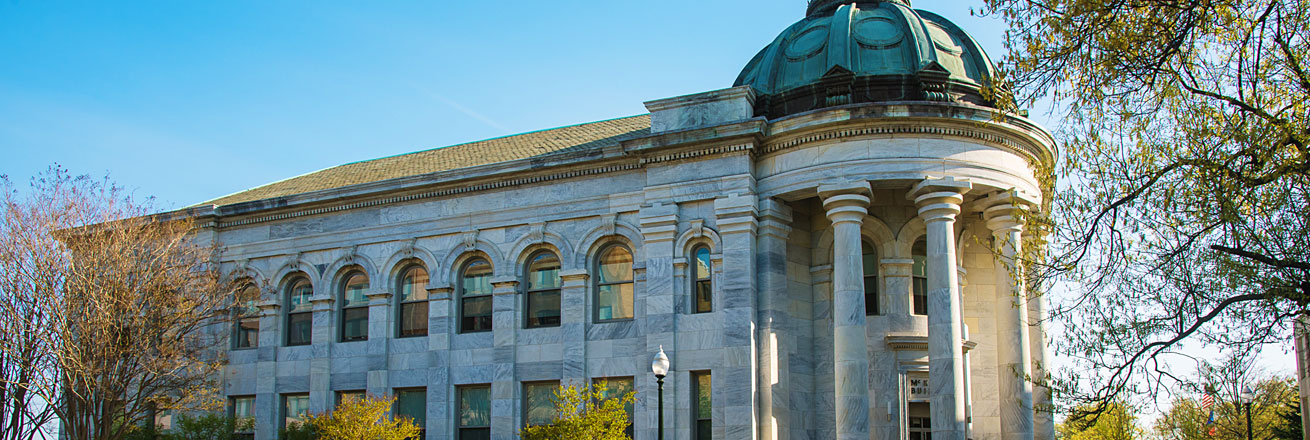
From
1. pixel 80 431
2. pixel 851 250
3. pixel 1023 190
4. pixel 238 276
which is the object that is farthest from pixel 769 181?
pixel 80 431

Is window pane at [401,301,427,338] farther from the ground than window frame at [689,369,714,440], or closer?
farther from the ground

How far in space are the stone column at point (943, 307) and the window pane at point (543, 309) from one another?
9.31 m

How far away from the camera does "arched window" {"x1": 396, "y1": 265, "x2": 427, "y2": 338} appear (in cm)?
2977

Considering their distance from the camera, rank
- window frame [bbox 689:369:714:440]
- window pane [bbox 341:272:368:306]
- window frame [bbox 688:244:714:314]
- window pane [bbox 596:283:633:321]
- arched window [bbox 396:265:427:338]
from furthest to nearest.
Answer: window pane [bbox 341:272:368:306] < arched window [bbox 396:265:427:338] < window pane [bbox 596:283:633:321] < window frame [bbox 688:244:714:314] < window frame [bbox 689:369:714:440]

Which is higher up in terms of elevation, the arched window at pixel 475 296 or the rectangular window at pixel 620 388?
the arched window at pixel 475 296

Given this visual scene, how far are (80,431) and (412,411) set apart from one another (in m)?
8.25

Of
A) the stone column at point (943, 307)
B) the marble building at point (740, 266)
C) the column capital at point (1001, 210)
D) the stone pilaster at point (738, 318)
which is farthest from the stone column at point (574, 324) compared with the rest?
the column capital at point (1001, 210)

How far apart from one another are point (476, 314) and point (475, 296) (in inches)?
18.8

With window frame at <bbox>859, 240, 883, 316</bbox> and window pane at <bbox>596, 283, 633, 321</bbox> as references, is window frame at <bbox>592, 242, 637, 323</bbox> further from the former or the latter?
window frame at <bbox>859, 240, 883, 316</bbox>

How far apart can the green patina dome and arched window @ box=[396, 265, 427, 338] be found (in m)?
10.4

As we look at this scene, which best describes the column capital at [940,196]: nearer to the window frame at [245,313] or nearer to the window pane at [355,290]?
the window pane at [355,290]

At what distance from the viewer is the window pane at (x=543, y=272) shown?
2827cm

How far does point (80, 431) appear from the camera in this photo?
2798cm

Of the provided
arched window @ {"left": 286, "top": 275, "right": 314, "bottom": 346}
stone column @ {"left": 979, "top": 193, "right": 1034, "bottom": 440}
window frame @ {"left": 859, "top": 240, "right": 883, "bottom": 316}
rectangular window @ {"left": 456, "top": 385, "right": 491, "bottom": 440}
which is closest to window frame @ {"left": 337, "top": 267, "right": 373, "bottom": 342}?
arched window @ {"left": 286, "top": 275, "right": 314, "bottom": 346}
